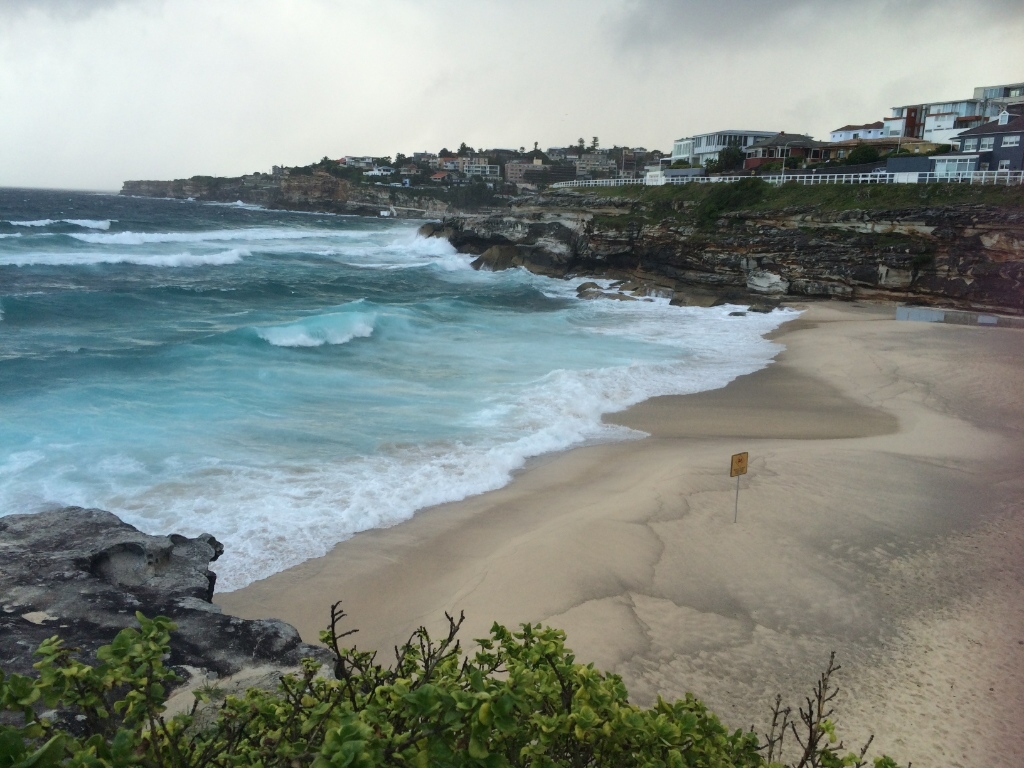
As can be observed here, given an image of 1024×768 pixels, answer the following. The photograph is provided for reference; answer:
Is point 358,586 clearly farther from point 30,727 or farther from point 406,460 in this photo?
point 30,727

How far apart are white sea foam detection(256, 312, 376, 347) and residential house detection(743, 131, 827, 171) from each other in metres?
37.7

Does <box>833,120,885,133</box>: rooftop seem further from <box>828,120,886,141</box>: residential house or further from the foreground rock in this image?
the foreground rock

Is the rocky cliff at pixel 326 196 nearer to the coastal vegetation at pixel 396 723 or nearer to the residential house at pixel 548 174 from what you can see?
the residential house at pixel 548 174

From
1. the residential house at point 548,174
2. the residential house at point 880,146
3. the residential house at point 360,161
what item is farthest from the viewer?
the residential house at point 360,161

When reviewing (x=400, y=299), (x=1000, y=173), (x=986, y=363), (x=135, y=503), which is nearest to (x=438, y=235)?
(x=400, y=299)

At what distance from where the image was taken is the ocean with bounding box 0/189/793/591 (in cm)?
A: 1041

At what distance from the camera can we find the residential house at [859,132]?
6068cm

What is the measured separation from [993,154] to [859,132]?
27.2 meters

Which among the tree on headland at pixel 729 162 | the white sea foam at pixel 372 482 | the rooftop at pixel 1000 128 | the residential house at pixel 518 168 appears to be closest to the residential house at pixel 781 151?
the tree on headland at pixel 729 162

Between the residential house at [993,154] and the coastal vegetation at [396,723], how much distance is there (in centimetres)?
4087

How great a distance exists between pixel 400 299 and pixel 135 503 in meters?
25.1

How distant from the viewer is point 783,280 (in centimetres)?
3212

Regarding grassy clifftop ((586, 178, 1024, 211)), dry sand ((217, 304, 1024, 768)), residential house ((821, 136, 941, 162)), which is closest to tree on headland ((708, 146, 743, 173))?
residential house ((821, 136, 941, 162))

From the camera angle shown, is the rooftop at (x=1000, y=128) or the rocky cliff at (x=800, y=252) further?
the rooftop at (x=1000, y=128)
